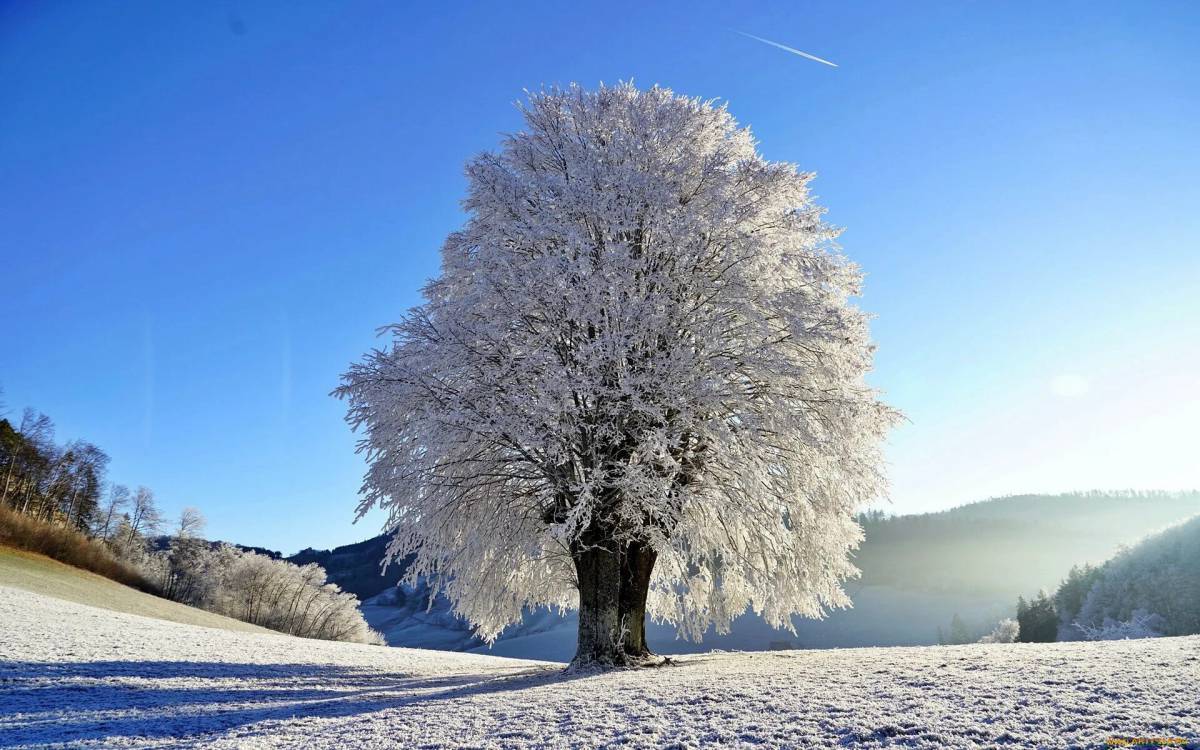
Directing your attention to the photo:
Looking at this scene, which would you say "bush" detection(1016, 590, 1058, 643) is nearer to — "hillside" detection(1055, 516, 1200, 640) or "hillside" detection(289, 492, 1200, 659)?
"hillside" detection(1055, 516, 1200, 640)

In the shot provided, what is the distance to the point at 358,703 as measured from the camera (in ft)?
34.3

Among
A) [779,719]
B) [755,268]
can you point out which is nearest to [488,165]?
[755,268]

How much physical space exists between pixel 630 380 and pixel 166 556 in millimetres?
86017

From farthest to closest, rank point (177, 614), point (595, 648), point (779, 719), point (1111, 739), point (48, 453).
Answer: point (48, 453), point (177, 614), point (595, 648), point (779, 719), point (1111, 739)

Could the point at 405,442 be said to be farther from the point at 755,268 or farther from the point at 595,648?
the point at 755,268

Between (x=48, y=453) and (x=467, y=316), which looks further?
(x=48, y=453)

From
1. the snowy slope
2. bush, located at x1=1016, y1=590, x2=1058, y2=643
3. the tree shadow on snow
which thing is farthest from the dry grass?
bush, located at x1=1016, y1=590, x2=1058, y2=643

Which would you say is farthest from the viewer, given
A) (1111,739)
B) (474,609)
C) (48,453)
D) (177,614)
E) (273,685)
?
(48,453)

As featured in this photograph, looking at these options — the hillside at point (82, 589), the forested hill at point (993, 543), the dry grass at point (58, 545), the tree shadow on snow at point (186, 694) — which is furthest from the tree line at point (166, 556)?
the forested hill at point (993, 543)

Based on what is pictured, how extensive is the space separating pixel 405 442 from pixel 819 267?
973 cm

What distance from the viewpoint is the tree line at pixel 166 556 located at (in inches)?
2322

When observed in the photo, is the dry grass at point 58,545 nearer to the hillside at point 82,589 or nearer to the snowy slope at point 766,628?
the hillside at point 82,589

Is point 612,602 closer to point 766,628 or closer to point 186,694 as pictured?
point 186,694

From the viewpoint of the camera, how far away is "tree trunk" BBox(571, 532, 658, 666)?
13.6m
